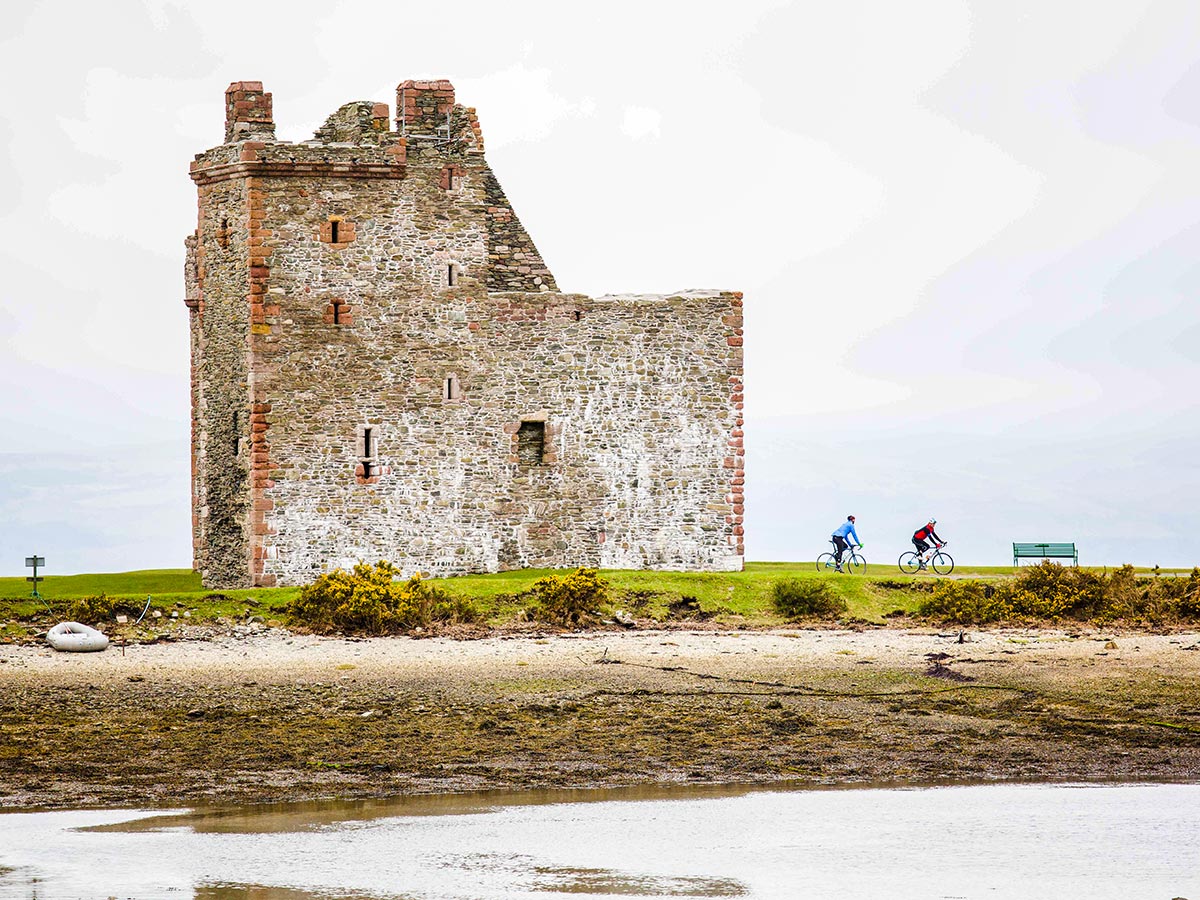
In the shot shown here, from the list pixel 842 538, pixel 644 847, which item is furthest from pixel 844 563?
pixel 644 847

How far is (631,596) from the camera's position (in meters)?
30.2

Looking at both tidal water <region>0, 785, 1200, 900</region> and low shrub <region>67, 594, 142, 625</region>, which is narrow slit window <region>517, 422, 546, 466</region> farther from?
tidal water <region>0, 785, 1200, 900</region>

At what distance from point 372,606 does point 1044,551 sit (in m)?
15.9

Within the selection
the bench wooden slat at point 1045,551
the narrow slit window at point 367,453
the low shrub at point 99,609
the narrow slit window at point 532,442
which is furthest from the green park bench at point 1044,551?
the low shrub at point 99,609

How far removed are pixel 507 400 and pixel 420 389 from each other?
175 centimetres

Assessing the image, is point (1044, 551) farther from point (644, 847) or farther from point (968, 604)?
point (644, 847)

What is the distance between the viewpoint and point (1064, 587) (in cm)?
3031

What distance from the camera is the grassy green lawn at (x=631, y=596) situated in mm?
28719

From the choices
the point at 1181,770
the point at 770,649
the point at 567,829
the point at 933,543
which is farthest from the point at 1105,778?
the point at 933,543

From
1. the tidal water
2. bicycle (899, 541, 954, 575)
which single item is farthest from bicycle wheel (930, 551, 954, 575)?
the tidal water

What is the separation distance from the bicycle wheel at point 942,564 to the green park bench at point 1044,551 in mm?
2074

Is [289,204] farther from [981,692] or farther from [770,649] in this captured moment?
[981,692]

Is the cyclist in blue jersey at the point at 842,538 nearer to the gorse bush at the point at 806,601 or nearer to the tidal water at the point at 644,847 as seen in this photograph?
the gorse bush at the point at 806,601

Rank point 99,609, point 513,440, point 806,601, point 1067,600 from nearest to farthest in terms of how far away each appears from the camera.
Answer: point 99,609
point 1067,600
point 806,601
point 513,440
